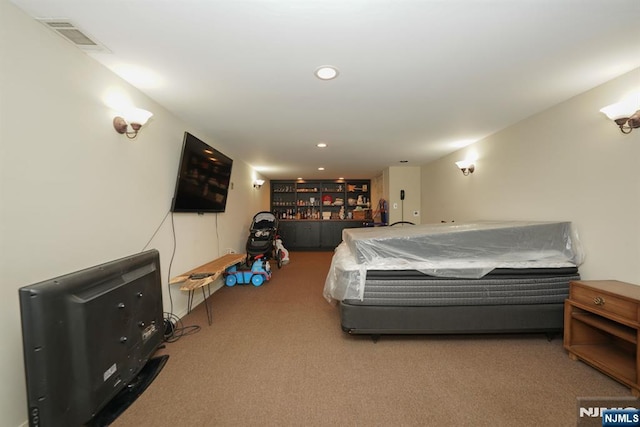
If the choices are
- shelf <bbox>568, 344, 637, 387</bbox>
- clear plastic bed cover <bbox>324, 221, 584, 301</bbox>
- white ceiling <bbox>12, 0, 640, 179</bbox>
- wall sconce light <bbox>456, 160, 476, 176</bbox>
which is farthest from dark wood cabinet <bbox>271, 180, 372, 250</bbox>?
shelf <bbox>568, 344, 637, 387</bbox>

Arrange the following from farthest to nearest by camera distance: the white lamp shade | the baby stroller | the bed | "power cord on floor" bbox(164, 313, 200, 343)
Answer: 1. the baby stroller
2. "power cord on floor" bbox(164, 313, 200, 343)
3. the bed
4. the white lamp shade

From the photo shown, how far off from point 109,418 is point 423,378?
2035mm

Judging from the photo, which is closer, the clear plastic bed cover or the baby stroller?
the clear plastic bed cover

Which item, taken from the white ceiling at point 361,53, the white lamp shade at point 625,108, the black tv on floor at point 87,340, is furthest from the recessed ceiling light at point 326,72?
the white lamp shade at point 625,108

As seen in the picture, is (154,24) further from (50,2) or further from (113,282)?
(113,282)

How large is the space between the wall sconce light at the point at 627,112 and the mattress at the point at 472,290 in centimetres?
123

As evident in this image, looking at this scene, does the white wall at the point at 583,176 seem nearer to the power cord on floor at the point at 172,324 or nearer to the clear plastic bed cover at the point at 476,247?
the clear plastic bed cover at the point at 476,247

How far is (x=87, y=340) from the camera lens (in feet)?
3.99

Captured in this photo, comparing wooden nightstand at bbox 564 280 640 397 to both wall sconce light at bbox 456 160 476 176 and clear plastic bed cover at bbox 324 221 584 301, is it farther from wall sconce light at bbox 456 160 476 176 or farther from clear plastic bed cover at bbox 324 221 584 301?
wall sconce light at bbox 456 160 476 176

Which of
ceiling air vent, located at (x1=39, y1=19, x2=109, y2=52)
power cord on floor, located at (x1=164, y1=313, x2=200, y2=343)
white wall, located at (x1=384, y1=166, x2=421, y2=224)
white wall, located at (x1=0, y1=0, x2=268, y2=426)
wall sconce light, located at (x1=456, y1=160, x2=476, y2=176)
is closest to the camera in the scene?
white wall, located at (x1=0, y1=0, x2=268, y2=426)

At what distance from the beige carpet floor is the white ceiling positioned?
7.50 feet

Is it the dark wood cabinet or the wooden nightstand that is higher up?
the dark wood cabinet

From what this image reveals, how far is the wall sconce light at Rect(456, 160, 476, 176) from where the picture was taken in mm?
3657

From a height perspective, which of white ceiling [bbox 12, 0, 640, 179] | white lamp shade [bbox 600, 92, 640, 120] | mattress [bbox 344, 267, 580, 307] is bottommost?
mattress [bbox 344, 267, 580, 307]
